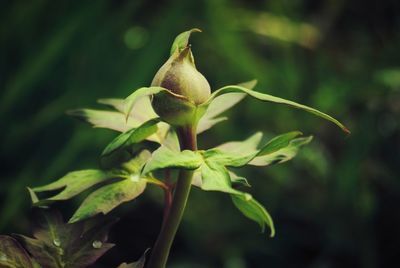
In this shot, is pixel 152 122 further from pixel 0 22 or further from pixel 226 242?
pixel 0 22

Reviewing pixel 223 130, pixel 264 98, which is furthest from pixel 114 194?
pixel 223 130

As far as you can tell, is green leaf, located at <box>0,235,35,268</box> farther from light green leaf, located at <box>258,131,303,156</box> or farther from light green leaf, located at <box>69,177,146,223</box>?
light green leaf, located at <box>258,131,303,156</box>

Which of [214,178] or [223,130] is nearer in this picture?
[214,178]

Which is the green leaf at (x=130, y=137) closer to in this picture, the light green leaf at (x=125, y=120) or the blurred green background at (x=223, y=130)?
the light green leaf at (x=125, y=120)

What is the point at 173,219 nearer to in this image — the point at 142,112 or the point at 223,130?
the point at 142,112

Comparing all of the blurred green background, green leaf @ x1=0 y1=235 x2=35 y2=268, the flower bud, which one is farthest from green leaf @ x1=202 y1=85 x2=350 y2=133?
the blurred green background

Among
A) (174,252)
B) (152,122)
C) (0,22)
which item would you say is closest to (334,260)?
(174,252)

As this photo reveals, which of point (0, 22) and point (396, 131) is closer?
point (0, 22)
